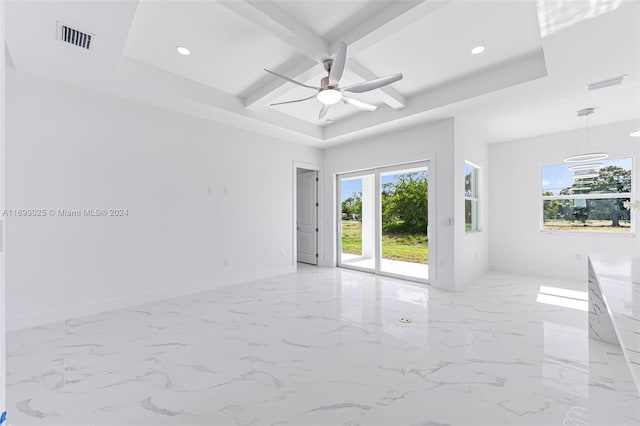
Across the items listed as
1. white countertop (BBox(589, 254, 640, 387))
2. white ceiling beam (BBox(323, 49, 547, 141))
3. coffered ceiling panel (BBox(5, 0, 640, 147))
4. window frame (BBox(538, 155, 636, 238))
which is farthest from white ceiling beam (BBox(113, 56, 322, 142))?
window frame (BBox(538, 155, 636, 238))

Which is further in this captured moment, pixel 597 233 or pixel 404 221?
pixel 404 221

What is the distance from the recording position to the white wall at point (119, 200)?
2922 millimetres

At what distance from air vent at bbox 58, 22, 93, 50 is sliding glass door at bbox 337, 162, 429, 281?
172 inches

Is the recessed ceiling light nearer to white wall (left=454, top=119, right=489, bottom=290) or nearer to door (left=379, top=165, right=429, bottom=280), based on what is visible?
door (left=379, top=165, right=429, bottom=280)

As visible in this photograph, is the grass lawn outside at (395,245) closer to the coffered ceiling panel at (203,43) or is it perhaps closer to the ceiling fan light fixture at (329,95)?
the ceiling fan light fixture at (329,95)

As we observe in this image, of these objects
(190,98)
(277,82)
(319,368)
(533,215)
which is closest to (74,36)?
(190,98)

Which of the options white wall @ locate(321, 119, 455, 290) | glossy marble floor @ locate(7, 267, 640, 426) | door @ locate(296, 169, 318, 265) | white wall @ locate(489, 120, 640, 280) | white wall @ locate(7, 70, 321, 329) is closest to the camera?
glossy marble floor @ locate(7, 267, 640, 426)

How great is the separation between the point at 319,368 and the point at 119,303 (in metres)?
2.87

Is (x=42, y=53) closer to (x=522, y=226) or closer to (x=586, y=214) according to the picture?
(x=522, y=226)

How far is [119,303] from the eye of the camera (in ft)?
11.2

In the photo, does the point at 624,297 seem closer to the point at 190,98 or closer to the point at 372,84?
the point at 372,84

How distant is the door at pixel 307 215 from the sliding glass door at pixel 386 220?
2.07 ft

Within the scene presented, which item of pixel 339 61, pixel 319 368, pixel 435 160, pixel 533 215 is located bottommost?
pixel 319 368

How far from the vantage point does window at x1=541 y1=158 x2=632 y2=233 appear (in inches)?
175
